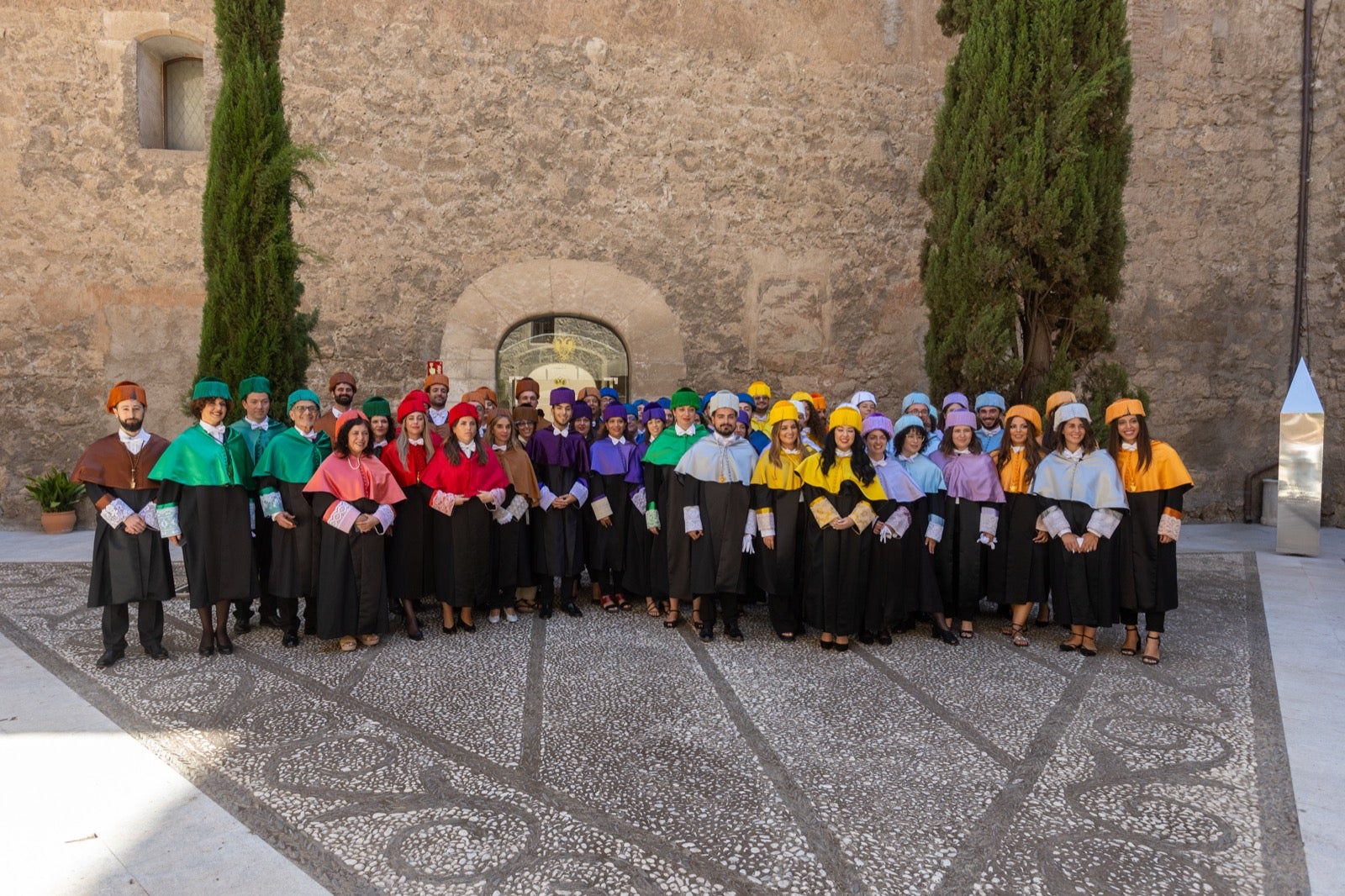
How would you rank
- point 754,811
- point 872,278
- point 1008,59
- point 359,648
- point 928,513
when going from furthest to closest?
point 872,278 → point 1008,59 → point 928,513 → point 359,648 → point 754,811

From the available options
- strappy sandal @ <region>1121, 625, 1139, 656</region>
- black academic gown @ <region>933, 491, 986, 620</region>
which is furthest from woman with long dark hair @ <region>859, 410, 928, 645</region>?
strappy sandal @ <region>1121, 625, 1139, 656</region>

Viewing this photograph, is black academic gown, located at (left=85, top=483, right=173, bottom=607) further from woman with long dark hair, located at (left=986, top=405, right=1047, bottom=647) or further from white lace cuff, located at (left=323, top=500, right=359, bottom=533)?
woman with long dark hair, located at (left=986, top=405, right=1047, bottom=647)

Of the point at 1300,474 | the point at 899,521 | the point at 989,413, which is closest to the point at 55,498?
the point at 899,521

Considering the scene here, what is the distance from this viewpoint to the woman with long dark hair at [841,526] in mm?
4973

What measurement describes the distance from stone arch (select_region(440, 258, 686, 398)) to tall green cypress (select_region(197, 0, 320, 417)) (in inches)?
110

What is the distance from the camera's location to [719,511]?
18.0 feet

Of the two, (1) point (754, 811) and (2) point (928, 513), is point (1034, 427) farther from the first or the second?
(1) point (754, 811)

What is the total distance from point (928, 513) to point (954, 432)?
604mm

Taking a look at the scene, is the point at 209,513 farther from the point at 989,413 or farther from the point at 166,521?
the point at 989,413

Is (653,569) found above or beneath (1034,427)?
beneath

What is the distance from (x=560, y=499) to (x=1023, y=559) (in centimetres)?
319

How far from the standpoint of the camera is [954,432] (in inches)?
219

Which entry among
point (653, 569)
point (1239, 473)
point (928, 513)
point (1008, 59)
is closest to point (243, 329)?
point (653, 569)

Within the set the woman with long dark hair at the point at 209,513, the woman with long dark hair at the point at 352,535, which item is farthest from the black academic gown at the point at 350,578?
the woman with long dark hair at the point at 209,513
